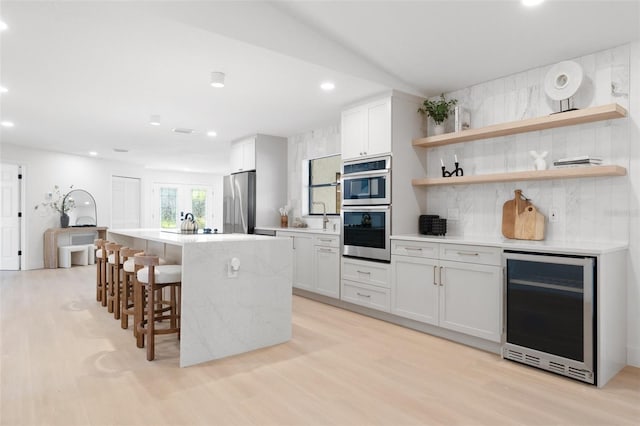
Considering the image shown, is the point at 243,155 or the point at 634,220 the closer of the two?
the point at 634,220

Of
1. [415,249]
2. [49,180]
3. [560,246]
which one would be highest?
[49,180]

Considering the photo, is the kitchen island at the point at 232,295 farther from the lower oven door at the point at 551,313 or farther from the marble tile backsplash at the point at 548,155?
the marble tile backsplash at the point at 548,155

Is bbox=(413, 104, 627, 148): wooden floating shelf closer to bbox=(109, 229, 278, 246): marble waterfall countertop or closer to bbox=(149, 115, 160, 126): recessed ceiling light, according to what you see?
bbox=(109, 229, 278, 246): marble waterfall countertop

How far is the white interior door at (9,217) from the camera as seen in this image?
7.36 metres

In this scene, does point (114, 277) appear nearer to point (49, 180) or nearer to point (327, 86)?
point (327, 86)

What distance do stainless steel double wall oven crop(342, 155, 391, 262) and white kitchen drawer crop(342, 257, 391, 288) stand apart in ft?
0.25

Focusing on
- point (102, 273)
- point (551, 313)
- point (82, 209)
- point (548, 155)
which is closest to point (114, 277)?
point (102, 273)

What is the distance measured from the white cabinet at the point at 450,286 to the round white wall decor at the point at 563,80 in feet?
4.79

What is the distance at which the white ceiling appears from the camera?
2.68m

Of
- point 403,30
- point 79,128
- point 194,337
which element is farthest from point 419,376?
point 79,128

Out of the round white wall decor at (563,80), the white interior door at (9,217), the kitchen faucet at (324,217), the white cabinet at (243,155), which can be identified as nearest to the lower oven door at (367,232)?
the kitchen faucet at (324,217)

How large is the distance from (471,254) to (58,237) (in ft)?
26.5

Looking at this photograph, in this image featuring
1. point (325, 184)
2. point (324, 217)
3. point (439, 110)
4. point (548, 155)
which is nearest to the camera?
point (548, 155)

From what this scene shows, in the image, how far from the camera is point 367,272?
13.9 feet
